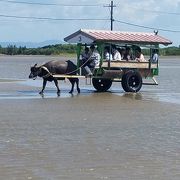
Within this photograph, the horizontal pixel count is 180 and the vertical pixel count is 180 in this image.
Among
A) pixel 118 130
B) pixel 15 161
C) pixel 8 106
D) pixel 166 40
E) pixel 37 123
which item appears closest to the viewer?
pixel 15 161

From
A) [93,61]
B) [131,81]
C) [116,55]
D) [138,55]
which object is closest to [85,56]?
[93,61]

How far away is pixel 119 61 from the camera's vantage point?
23.0 metres

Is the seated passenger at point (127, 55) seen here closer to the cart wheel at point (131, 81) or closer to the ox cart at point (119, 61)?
the ox cart at point (119, 61)

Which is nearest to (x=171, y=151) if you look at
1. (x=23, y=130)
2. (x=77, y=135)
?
(x=77, y=135)

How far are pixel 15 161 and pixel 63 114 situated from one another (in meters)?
6.50

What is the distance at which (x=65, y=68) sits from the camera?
22391 mm

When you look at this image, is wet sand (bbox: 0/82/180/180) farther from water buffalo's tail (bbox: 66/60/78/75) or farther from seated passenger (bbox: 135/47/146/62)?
seated passenger (bbox: 135/47/146/62)

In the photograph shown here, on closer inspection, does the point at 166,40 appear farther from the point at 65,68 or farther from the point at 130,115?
the point at 130,115

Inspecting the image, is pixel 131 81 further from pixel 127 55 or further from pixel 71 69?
pixel 71 69

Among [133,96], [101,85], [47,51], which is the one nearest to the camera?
[133,96]

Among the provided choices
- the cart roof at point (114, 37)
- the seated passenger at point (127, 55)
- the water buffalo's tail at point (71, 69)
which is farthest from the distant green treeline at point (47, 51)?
the water buffalo's tail at point (71, 69)

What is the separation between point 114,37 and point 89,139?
12.2 m

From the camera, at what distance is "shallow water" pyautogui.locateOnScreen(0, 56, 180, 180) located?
8033 mm

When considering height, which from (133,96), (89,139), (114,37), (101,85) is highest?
(114,37)
